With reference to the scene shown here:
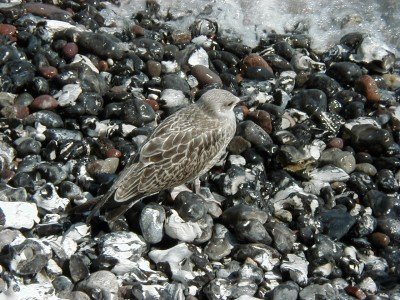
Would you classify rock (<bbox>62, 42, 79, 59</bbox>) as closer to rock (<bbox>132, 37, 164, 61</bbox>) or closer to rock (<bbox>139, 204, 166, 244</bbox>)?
rock (<bbox>132, 37, 164, 61</bbox>)

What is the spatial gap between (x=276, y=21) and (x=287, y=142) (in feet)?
7.30

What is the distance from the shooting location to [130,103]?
679 cm

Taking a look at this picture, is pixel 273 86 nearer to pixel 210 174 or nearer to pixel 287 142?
pixel 287 142

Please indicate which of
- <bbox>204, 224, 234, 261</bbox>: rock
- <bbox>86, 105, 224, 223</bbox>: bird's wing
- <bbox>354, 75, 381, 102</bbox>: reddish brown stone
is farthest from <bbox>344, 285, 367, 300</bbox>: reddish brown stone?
<bbox>354, 75, 381, 102</bbox>: reddish brown stone

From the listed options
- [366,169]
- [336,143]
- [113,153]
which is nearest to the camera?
[113,153]

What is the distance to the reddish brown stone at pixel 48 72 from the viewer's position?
23.1 feet

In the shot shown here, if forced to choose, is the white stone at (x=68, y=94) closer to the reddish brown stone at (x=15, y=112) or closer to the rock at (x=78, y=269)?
the reddish brown stone at (x=15, y=112)

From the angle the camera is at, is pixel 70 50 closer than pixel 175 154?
No

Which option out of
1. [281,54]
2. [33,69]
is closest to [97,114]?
[33,69]

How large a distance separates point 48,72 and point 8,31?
0.69 m

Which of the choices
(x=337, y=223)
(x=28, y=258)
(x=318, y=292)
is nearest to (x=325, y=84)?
(x=337, y=223)

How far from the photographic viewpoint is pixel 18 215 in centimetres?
562

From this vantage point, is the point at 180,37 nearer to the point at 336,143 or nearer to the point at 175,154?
the point at 336,143

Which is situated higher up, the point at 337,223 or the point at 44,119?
the point at 44,119
